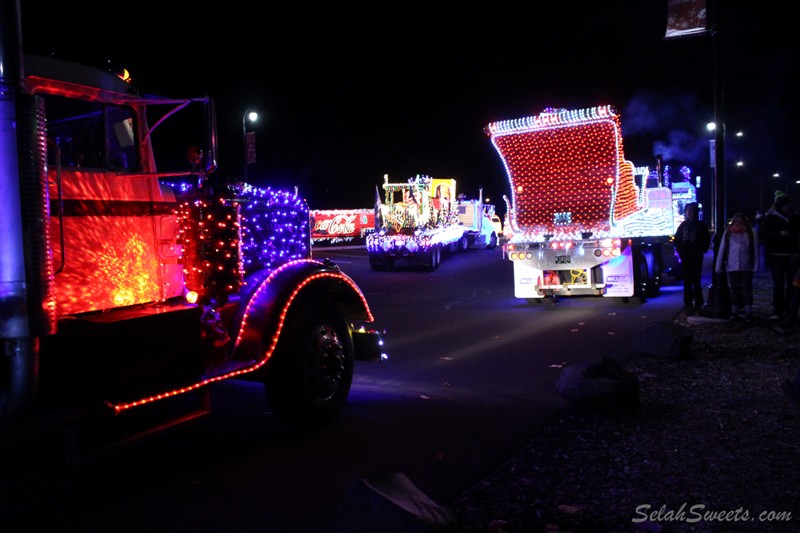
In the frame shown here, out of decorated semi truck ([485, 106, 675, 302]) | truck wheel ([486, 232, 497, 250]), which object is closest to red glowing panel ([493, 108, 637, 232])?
decorated semi truck ([485, 106, 675, 302])

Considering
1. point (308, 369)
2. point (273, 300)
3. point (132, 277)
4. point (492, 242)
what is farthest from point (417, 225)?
point (132, 277)

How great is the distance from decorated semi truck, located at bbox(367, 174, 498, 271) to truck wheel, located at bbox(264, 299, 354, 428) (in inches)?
663

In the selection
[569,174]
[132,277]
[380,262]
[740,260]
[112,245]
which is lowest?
[380,262]

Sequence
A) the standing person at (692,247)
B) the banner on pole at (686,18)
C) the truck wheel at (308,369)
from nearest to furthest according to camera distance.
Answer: the truck wheel at (308,369)
the banner on pole at (686,18)
the standing person at (692,247)

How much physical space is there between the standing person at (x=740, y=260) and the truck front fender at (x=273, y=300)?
7.35 metres

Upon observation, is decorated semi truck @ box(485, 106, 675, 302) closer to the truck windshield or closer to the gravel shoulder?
the gravel shoulder

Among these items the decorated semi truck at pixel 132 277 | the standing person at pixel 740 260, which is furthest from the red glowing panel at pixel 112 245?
the standing person at pixel 740 260

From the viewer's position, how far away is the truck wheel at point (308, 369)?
5871mm

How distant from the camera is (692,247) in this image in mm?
12039

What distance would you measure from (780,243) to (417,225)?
15.2m

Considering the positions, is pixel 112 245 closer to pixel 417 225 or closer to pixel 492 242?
pixel 417 225

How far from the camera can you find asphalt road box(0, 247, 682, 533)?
14.5ft

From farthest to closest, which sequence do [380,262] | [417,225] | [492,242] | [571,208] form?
[492,242] → [417,225] → [380,262] → [571,208]

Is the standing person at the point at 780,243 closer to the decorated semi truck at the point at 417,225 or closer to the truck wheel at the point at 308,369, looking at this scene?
the truck wheel at the point at 308,369
